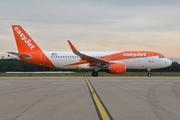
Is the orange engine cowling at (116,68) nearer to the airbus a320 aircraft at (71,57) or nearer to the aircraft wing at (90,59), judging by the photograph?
the aircraft wing at (90,59)

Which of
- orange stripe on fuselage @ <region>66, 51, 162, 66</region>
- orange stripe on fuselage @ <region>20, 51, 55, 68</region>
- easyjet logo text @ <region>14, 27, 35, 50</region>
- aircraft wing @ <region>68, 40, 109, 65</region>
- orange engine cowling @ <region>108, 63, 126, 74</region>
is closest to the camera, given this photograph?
orange engine cowling @ <region>108, 63, 126, 74</region>

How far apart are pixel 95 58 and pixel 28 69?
37719 mm

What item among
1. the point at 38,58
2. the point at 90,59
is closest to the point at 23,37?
the point at 38,58

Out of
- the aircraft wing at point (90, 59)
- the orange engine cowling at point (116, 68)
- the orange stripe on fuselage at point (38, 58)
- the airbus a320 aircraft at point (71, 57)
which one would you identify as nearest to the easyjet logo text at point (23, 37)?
the airbus a320 aircraft at point (71, 57)

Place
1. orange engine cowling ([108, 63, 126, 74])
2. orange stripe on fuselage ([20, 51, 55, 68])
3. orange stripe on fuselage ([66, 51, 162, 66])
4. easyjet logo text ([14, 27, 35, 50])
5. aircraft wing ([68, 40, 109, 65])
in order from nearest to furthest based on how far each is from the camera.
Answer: orange engine cowling ([108, 63, 126, 74])
aircraft wing ([68, 40, 109, 65])
orange stripe on fuselage ([20, 51, 55, 68])
easyjet logo text ([14, 27, 35, 50])
orange stripe on fuselage ([66, 51, 162, 66])

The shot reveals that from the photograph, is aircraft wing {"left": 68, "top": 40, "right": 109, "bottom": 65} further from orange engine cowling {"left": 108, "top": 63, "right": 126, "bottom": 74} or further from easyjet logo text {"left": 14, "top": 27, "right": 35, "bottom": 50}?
easyjet logo text {"left": 14, "top": 27, "right": 35, "bottom": 50}

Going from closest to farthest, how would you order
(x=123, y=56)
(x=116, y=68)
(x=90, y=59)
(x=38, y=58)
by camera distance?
1. (x=116, y=68)
2. (x=90, y=59)
3. (x=38, y=58)
4. (x=123, y=56)

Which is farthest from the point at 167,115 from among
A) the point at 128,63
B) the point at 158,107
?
the point at 128,63

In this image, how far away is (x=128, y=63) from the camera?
109 ft

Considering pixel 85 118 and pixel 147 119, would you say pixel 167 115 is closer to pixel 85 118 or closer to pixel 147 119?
pixel 147 119

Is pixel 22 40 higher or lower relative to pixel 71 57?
higher

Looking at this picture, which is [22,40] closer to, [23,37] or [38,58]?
[23,37]

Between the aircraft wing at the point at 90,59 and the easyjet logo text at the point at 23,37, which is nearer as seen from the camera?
the aircraft wing at the point at 90,59

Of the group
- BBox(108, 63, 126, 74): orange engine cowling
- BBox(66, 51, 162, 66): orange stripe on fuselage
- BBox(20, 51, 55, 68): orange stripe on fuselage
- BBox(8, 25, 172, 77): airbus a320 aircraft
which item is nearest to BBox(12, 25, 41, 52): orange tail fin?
BBox(8, 25, 172, 77): airbus a320 aircraft
